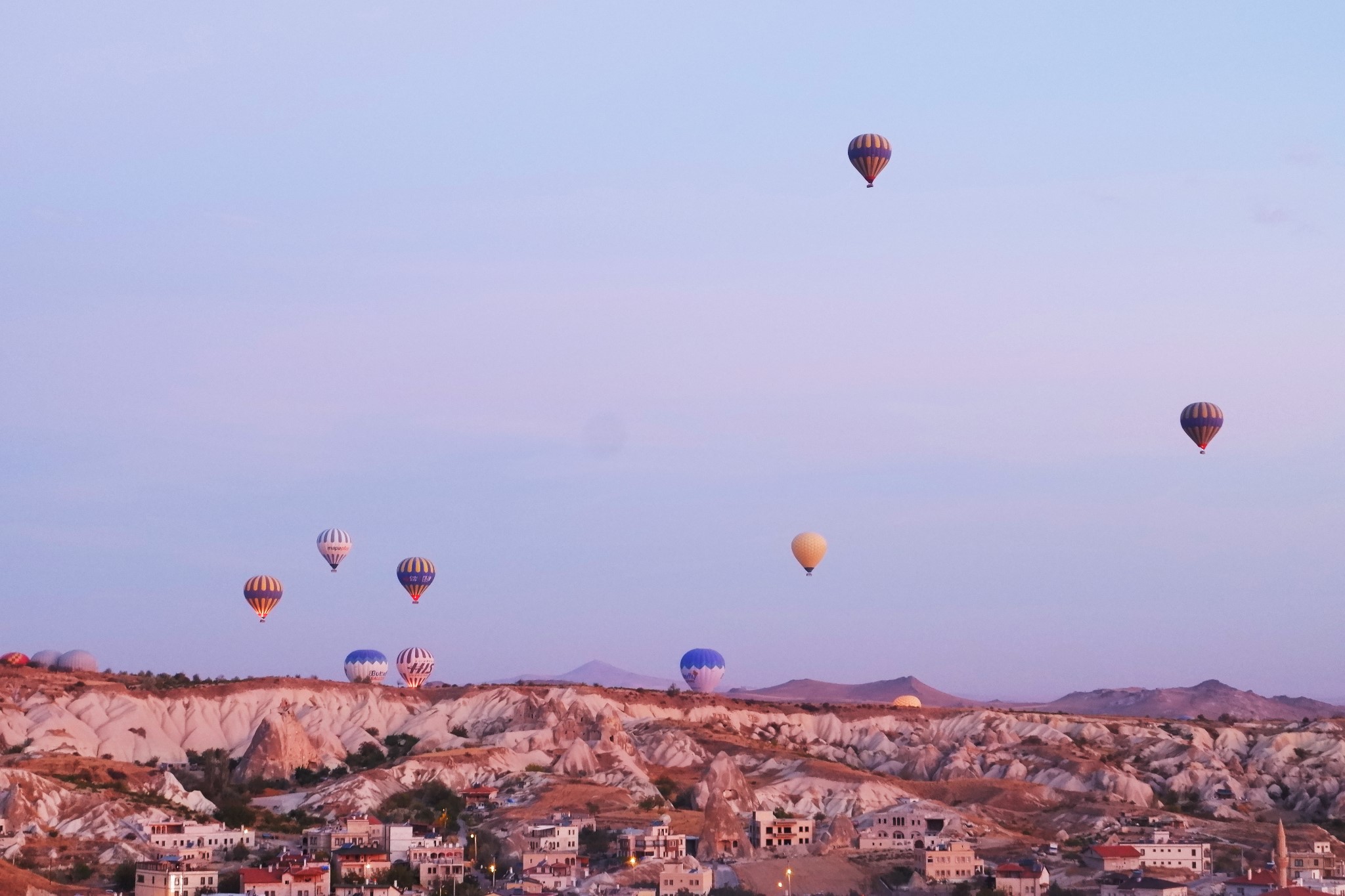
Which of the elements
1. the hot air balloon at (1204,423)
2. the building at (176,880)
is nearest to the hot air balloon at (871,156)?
the hot air balloon at (1204,423)

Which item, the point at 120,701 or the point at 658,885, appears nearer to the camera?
the point at 658,885

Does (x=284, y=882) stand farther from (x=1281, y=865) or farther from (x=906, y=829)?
(x=1281, y=865)

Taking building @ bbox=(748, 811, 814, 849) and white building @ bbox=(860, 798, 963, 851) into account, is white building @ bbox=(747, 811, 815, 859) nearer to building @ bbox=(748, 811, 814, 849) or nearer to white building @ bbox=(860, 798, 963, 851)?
building @ bbox=(748, 811, 814, 849)

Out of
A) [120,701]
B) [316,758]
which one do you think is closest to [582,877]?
[316,758]

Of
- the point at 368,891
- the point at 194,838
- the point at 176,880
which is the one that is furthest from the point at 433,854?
the point at 176,880

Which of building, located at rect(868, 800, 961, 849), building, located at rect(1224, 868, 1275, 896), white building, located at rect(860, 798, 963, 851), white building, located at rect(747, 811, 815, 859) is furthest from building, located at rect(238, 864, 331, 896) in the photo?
building, located at rect(1224, 868, 1275, 896)

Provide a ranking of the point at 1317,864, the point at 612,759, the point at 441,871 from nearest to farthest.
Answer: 1. the point at 441,871
2. the point at 1317,864
3. the point at 612,759

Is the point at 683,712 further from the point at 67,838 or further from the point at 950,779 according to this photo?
the point at 67,838

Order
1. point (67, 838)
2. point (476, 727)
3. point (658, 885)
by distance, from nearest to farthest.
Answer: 1. point (658, 885)
2. point (67, 838)
3. point (476, 727)
